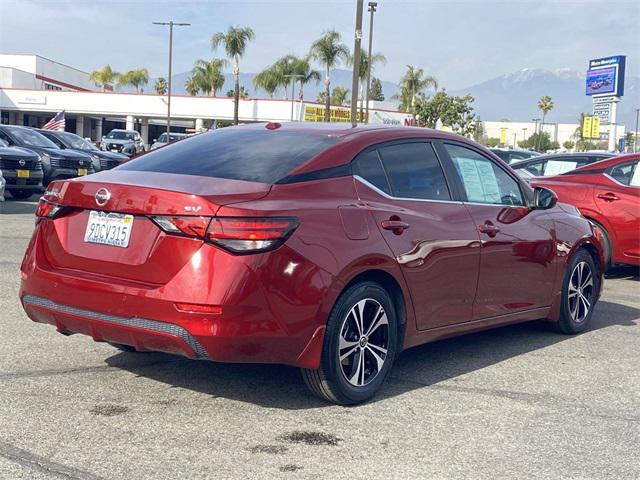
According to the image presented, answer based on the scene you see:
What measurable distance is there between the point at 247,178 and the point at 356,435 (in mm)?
1491

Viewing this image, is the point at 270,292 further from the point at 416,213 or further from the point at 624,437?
the point at 624,437

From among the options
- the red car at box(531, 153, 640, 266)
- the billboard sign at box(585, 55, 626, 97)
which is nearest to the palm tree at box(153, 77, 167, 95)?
the billboard sign at box(585, 55, 626, 97)

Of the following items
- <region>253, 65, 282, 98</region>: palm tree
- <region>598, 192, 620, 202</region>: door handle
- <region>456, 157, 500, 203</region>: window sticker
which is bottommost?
<region>598, 192, 620, 202</region>: door handle

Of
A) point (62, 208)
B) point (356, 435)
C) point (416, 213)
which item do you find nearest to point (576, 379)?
point (416, 213)

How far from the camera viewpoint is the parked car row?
669 inches

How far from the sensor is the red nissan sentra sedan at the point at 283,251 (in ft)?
13.8

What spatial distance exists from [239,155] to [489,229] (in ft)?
6.12

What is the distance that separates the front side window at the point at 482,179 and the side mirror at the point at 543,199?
7.1 inches

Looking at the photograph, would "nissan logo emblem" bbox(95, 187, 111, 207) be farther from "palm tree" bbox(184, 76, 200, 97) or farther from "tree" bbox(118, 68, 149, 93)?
"tree" bbox(118, 68, 149, 93)

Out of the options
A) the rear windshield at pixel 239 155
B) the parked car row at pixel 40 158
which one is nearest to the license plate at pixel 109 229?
the rear windshield at pixel 239 155

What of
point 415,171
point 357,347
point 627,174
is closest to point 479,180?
point 415,171

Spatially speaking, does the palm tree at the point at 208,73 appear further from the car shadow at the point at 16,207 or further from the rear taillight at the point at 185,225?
the rear taillight at the point at 185,225

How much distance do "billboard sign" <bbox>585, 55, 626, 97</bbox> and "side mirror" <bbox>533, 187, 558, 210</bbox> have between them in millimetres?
66999

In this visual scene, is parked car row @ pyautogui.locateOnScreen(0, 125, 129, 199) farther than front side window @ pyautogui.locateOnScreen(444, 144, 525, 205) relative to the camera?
Yes
